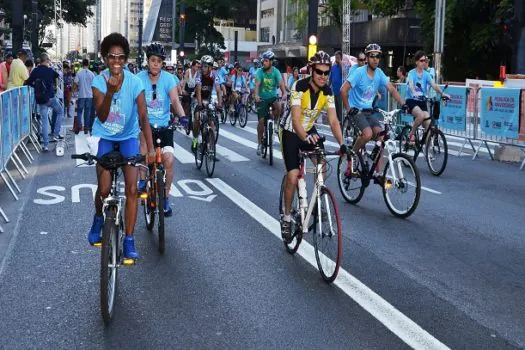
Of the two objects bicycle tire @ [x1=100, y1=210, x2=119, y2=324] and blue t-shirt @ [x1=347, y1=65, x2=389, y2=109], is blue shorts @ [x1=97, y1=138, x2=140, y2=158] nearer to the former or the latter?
bicycle tire @ [x1=100, y1=210, x2=119, y2=324]

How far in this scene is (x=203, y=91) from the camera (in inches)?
574

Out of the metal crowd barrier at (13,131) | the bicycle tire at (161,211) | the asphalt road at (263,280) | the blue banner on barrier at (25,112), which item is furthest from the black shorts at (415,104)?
the bicycle tire at (161,211)

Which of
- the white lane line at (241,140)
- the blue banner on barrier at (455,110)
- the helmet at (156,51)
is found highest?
the helmet at (156,51)

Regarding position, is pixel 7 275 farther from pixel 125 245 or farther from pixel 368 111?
pixel 368 111

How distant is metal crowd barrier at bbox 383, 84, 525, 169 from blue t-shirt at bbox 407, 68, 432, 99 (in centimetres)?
213

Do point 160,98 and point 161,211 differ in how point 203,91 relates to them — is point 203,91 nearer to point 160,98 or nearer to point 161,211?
point 160,98

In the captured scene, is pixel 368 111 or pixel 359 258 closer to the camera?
pixel 359 258

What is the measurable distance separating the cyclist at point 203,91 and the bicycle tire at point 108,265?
309 inches

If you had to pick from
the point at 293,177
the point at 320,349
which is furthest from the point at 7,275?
the point at 320,349

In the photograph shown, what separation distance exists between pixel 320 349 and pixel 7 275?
304 centimetres

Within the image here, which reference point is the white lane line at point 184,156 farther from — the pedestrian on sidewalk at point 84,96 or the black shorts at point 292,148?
the black shorts at point 292,148

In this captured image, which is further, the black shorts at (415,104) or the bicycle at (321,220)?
the black shorts at (415,104)

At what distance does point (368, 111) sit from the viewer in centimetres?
1070

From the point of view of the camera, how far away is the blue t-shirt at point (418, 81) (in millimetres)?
13898
